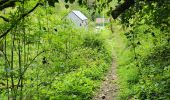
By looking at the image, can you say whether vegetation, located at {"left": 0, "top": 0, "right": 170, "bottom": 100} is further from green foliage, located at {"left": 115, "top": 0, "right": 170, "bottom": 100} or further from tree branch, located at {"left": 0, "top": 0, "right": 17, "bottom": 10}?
tree branch, located at {"left": 0, "top": 0, "right": 17, "bottom": 10}

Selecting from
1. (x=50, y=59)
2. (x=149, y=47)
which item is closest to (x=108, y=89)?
(x=149, y=47)

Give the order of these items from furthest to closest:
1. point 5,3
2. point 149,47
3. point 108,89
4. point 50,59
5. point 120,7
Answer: point 149,47 → point 108,89 → point 50,59 → point 120,7 → point 5,3

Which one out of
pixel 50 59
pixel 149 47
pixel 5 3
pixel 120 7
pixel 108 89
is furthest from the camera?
pixel 149 47

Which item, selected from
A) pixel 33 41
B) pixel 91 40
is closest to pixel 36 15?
pixel 33 41

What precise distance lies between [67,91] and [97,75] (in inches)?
254

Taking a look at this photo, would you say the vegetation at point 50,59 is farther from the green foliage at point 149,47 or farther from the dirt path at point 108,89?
the dirt path at point 108,89

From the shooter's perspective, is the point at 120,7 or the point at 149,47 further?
the point at 149,47

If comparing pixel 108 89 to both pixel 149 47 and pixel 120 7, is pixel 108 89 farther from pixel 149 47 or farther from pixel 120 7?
pixel 120 7

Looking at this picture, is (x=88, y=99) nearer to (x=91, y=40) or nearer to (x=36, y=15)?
(x=36, y=15)

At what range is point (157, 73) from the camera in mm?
12617

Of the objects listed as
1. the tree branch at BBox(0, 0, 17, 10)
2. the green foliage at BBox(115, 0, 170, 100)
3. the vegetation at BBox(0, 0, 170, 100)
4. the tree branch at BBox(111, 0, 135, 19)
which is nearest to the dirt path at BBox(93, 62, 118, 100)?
the vegetation at BBox(0, 0, 170, 100)

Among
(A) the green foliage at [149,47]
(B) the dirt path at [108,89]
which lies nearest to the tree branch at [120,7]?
(A) the green foliage at [149,47]

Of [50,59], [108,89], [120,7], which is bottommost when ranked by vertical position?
[108,89]

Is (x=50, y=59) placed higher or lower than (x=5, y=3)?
lower
